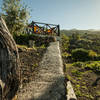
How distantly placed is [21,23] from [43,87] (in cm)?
772

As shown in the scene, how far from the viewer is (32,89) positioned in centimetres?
175

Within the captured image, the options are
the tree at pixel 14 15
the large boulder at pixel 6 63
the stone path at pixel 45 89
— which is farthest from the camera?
the tree at pixel 14 15

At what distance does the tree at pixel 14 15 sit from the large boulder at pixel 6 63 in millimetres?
7306

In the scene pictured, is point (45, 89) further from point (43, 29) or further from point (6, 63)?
point (43, 29)

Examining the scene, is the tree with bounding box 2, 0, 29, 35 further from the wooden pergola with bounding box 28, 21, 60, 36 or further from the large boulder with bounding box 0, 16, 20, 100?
the large boulder with bounding box 0, 16, 20, 100

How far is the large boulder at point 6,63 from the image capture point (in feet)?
4.01

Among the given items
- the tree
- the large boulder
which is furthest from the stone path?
the tree

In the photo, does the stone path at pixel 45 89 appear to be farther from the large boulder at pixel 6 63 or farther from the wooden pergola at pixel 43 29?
the wooden pergola at pixel 43 29

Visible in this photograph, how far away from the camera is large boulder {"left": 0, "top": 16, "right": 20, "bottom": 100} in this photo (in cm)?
122

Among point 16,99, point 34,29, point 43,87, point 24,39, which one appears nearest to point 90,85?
point 43,87

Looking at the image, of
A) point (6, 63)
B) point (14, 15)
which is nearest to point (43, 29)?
point (14, 15)

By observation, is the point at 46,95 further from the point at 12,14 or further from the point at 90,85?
the point at 12,14

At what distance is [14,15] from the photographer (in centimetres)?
796

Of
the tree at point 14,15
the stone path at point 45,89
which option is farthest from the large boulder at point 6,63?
the tree at point 14,15
